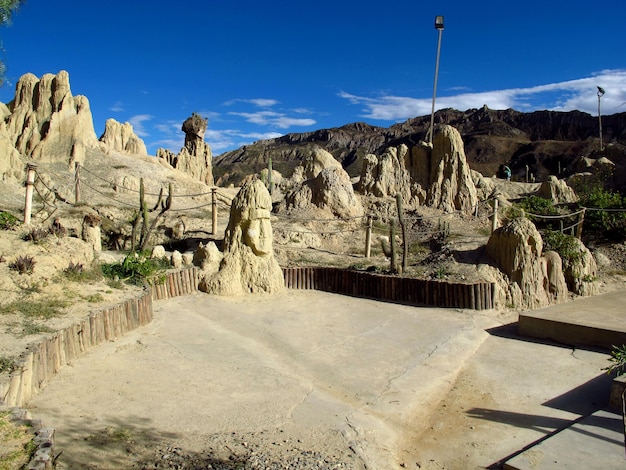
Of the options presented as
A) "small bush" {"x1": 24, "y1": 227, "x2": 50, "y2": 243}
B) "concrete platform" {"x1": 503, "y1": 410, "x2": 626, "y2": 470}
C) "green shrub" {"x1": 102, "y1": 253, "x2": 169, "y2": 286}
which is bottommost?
"concrete platform" {"x1": 503, "y1": 410, "x2": 626, "y2": 470}

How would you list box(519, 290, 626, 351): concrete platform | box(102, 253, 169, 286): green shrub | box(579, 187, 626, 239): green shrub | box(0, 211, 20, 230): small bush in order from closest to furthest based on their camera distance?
box(519, 290, 626, 351): concrete platform → box(0, 211, 20, 230): small bush → box(102, 253, 169, 286): green shrub → box(579, 187, 626, 239): green shrub

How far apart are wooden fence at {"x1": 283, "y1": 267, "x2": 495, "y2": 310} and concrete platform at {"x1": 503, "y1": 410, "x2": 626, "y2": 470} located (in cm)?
678

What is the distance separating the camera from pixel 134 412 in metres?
6.81

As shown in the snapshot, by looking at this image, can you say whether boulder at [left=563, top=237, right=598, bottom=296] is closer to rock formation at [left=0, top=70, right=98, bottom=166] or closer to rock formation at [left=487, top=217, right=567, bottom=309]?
rock formation at [left=487, top=217, right=567, bottom=309]

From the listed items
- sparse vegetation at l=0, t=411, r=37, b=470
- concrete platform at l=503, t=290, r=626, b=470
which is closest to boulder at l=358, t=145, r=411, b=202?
concrete platform at l=503, t=290, r=626, b=470

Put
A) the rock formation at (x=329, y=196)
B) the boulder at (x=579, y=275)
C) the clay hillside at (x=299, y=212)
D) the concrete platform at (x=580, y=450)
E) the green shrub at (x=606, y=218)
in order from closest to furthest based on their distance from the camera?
the concrete platform at (x=580, y=450)
the clay hillside at (x=299, y=212)
the boulder at (x=579, y=275)
the green shrub at (x=606, y=218)
the rock formation at (x=329, y=196)

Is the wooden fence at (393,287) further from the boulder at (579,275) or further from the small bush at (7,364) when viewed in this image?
the small bush at (7,364)

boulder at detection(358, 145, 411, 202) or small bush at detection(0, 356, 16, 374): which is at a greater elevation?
boulder at detection(358, 145, 411, 202)

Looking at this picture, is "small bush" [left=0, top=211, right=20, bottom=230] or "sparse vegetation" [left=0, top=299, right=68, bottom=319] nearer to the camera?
"sparse vegetation" [left=0, top=299, right=68, bottom=319]

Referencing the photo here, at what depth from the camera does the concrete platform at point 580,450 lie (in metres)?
5.78

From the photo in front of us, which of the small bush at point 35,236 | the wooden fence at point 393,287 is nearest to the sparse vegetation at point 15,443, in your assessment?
the small bush at point 35,236

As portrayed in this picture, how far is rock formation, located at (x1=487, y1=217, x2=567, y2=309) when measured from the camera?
14.2m

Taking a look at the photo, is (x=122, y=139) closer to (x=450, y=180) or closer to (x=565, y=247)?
(x=450, y=180)

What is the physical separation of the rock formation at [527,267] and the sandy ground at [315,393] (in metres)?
2.06
